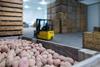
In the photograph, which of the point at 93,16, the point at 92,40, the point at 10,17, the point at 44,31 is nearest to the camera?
the point at 92,40

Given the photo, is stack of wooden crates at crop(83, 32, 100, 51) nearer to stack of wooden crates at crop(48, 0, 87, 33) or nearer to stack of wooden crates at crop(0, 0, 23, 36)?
stack of wooden crates at crop(0, 0, 23, 36)

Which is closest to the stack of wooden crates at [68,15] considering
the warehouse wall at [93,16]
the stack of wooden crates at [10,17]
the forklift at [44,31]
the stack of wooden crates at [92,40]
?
the warehouse wall at [93,16]

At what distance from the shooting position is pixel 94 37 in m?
4.31

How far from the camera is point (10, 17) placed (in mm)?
6426

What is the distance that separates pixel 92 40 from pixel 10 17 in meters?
4.06

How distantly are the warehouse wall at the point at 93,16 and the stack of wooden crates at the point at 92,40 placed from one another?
809 centimetres

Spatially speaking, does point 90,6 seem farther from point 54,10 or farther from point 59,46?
point 59,46

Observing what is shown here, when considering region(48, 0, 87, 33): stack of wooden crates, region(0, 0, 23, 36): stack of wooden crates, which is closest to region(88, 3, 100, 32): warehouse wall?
region(48, 0, 87, 33): stack of wooden crates

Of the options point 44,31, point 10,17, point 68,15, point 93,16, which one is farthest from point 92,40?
point 93,16

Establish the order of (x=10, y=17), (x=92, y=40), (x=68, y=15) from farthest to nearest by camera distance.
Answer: (x=68, y=15)
(x=10, y=17)
(x=92, y=40)

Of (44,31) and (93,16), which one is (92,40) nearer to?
(44,31)

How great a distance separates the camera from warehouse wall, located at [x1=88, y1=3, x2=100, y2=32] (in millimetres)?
12014

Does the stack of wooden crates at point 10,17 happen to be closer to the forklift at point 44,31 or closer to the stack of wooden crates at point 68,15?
the forklift at point 44,31

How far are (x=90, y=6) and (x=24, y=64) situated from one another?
1181cm
